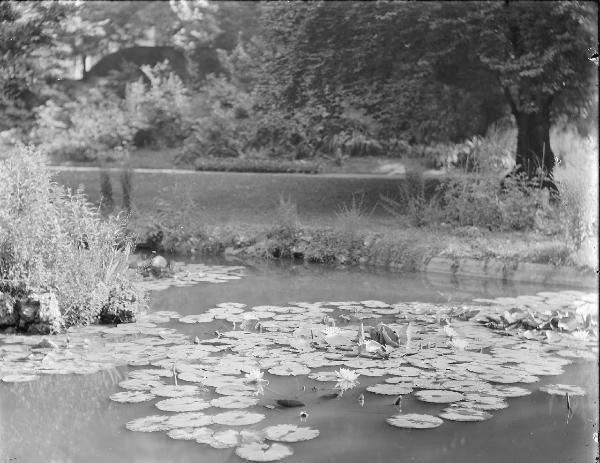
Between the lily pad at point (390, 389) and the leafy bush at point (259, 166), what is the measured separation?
1293 cm

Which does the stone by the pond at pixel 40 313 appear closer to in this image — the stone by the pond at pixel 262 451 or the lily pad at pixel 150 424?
the lily pad at pixel 150 424

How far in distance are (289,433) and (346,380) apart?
0.86 meters

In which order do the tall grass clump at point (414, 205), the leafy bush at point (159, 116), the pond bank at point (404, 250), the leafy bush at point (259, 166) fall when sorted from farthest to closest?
the leafy bush at point (159, 116)
the leafy bush at point (259, 166)
the tall grass clump at point (414, 205)
the pond bank at point (404, 250)

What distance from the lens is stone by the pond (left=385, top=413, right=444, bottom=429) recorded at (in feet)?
13.3

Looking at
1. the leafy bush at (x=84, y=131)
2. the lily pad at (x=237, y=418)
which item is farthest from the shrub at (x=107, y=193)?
the lily pad at (x=237, y=418)

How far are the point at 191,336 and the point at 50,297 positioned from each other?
1.13 metres

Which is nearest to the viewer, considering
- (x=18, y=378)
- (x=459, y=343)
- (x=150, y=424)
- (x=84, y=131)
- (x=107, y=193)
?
(x=150, y=424)

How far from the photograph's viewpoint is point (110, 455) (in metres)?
3.74

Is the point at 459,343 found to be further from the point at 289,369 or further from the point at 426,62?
the point at 426,62

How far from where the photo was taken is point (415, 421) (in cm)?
411

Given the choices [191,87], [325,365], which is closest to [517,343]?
[325,365]

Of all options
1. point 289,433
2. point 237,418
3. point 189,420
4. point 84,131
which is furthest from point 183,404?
point 84,131

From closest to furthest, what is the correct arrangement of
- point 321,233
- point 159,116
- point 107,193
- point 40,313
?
point 40,313, point 321,233, point 107,193, point 159,116

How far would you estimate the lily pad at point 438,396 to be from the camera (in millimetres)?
4418
